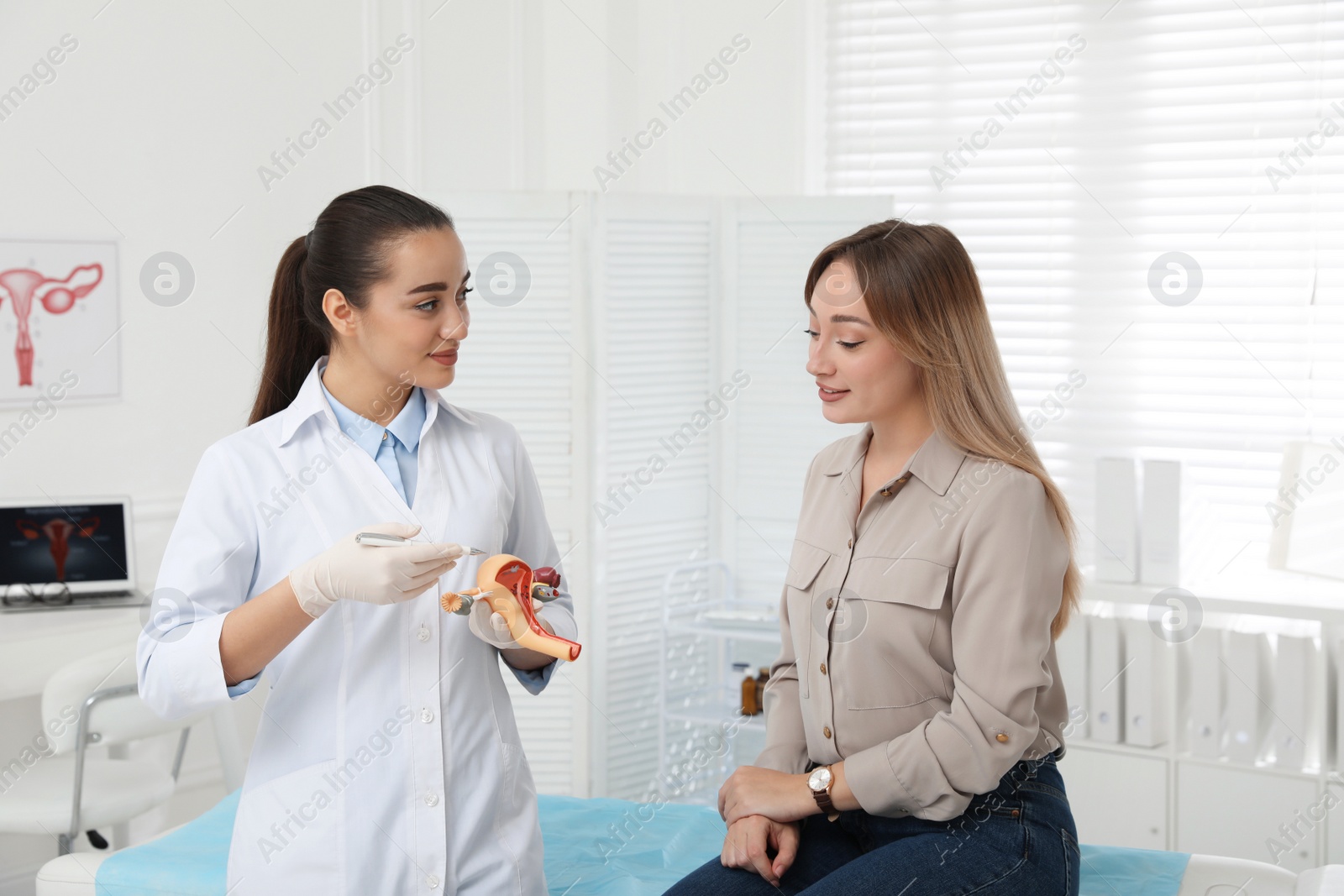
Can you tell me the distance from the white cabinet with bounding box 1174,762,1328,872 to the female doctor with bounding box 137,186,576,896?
2207 millimetres

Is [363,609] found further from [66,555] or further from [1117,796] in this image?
[1117,796]

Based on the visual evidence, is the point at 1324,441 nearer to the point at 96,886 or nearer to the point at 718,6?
the point at 718,6

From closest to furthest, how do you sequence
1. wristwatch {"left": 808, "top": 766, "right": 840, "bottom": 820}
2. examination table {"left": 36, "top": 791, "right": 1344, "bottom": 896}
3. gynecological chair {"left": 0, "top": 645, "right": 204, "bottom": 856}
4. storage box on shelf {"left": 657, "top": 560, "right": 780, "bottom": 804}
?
1. wristwatch {"left": 808, "top": 766, "right": 840, "bottom": 820}
2. examination table {"left": 36, "top": 791, "right": 1344, "bottom": 896}
3. gynecological chair {"left": 0, "top": 645, "right": 204, "bottom": 856}
4. storage box on shelf {"left": 657, "top": 560, "right": 780, "bottom": 804}

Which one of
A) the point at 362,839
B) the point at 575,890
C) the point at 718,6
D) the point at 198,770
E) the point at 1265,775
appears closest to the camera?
the point at 362,839

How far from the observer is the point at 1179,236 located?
3510 mm

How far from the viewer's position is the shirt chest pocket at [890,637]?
5.05 ft

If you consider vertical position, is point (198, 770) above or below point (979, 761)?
below

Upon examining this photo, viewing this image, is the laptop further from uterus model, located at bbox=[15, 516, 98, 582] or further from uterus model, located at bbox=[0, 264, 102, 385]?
uterus model, located at bbox=[0, 264, 102, 385]

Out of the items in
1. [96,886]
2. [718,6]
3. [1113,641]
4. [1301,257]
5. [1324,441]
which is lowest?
[96,886]

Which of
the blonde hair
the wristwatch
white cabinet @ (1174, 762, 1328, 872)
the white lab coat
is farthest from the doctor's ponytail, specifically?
white cabinet @ (1174, 762, 1328, 872)

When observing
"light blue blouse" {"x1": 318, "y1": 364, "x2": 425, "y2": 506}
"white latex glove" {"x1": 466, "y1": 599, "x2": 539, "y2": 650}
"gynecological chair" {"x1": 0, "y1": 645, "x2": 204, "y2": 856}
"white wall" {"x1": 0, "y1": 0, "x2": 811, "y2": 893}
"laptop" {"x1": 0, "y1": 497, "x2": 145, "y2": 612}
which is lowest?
"gynecological chair" {"x1": 0, "y1": 645, "x2": 204, "y2": 856}

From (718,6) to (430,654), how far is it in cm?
318

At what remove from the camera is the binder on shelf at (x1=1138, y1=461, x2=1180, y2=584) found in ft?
10.5

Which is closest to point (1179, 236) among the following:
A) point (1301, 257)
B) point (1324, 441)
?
point (1301, 257)
